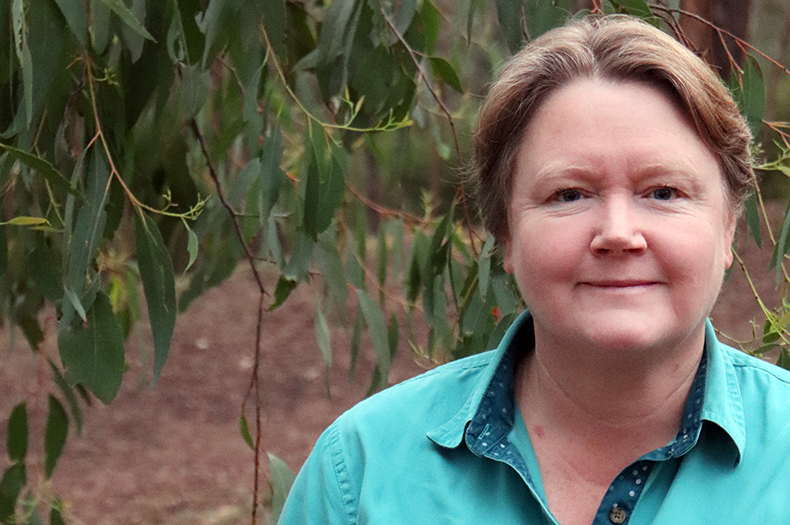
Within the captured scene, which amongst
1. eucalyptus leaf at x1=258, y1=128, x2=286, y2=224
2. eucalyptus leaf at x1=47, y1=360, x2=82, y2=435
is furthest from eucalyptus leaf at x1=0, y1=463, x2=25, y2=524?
eucalyptus leaf at x1=258, y1=128, x2=286, y2=224

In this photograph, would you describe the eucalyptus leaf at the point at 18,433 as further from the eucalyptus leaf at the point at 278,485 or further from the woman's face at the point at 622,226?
the woman's face at the point at 622,226

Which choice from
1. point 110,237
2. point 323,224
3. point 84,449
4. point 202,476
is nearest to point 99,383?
point 110,237

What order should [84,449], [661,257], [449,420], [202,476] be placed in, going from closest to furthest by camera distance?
[661,257]
[449,420]
[202,476]
[84,449]

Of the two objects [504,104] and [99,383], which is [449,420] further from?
[99,383]

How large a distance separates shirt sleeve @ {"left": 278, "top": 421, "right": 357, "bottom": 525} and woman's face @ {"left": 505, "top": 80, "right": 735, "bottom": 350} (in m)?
0.29

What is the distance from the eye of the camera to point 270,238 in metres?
1.88

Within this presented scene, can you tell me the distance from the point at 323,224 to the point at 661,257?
0.74 m

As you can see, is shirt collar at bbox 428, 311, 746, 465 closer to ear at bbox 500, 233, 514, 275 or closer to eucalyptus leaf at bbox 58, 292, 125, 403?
ear at bbox 500, 233, 514, 275

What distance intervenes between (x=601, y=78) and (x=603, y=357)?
0.30 meters

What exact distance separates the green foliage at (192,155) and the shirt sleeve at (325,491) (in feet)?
1.18

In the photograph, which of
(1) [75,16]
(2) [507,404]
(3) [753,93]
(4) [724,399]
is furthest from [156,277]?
(3) [753,93]

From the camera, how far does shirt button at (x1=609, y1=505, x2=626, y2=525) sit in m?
1.06

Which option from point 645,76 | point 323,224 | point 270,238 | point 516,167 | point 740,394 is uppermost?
point 645,76

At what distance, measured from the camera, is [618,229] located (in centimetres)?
103
